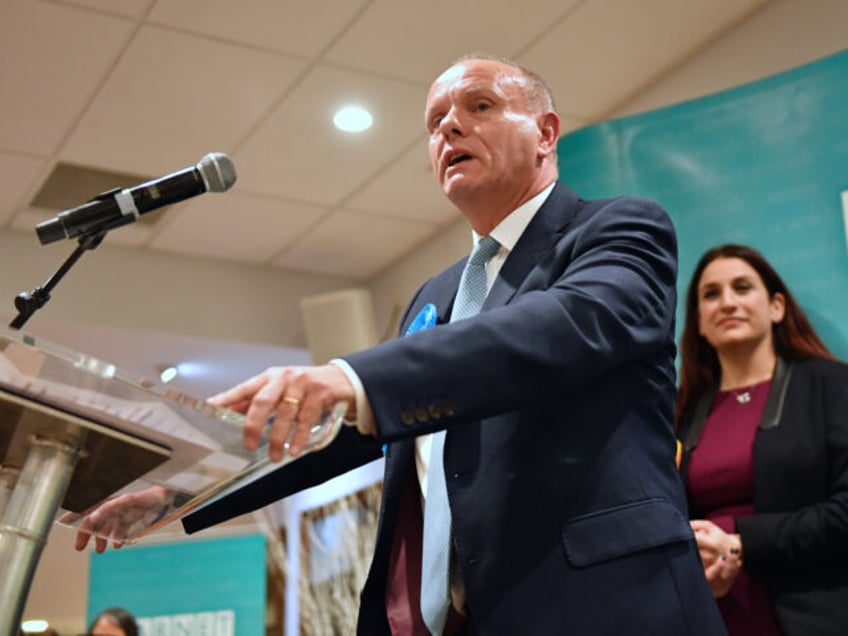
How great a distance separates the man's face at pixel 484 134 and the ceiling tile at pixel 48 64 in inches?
99.6

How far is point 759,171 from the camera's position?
132 inches

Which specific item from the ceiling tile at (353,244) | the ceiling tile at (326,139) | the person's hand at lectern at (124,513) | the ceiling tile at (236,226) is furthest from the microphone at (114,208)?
the ceiling tile at (353,244)

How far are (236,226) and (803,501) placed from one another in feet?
12.6

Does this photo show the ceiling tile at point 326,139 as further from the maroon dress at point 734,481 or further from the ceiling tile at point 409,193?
the maroon dress at point 734,481

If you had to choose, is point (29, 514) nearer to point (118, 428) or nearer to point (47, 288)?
point (118, 428)

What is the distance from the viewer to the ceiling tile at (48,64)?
158 inches

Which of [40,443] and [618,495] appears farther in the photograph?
[618,495]

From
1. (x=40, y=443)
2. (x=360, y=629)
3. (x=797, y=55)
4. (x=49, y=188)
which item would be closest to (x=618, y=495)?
(x=360, y=629)

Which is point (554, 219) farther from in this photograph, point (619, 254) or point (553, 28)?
point (553, 28)

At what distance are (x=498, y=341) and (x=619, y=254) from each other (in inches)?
11.4

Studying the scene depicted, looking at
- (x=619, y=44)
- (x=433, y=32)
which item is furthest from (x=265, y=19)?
(x=619, y=44)

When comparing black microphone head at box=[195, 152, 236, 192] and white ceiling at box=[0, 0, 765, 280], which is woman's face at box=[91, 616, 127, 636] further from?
black microphone head at box=[195, 152, 236, 192]

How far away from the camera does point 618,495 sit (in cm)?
128

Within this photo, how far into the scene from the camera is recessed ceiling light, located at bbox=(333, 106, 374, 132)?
465 centimetres
